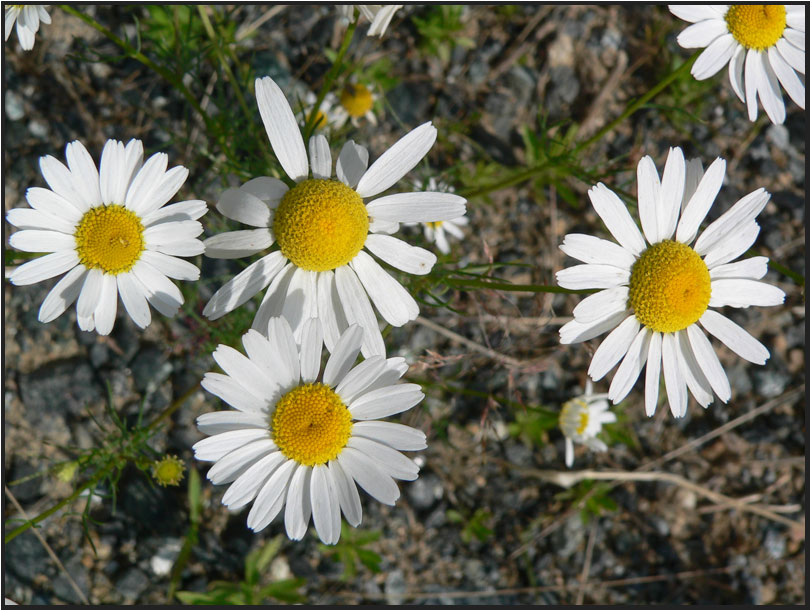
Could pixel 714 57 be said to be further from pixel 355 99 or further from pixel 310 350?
pixel 310 350

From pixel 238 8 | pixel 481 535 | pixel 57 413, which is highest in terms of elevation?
pixel 238 8

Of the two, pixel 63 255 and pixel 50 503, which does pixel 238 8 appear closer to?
pixel 63 255

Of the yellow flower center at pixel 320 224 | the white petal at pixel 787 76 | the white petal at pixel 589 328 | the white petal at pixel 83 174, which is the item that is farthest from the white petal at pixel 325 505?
the white petal at pixel 787 76

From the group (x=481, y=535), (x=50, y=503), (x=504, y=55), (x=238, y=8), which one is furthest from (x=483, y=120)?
(x=50, y=503)

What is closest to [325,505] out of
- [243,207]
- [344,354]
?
[344,354]

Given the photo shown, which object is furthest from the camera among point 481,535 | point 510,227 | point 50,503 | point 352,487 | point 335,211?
point 510,227

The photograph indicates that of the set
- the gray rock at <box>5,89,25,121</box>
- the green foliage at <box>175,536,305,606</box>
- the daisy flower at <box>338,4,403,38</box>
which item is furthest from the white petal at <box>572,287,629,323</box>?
the gray rock at <box>5,89,25,121</box>
